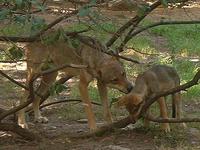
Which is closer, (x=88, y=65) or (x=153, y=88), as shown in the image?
(x=153, y=88)

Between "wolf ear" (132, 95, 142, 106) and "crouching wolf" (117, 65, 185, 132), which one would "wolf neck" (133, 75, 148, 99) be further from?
"wolf ear" (132, 95, 142, 106)

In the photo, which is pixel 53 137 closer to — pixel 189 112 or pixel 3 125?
pixel 3 125

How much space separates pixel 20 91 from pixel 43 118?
2210 millimetres

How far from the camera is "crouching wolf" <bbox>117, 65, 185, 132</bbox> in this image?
6.24 meters

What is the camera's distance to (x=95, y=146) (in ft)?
20.3

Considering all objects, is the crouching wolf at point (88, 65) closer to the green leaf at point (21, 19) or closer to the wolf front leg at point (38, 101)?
the wolf front leg at point (38, 101)

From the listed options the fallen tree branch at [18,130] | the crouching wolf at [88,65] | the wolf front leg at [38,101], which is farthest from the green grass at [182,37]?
the fallen tree branch at [18,130]

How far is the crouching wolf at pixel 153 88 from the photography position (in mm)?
6238

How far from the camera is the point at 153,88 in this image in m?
6.85

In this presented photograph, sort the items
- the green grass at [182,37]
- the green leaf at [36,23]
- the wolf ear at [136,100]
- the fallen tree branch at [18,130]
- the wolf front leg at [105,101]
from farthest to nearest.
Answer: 1. the green grass at [182,37]
2. the wolf front leg at [105,101]
3. the fallen tree branch at [18,130]
4. the wolf ear at [136,100]
5. the green leaf at [36,23]

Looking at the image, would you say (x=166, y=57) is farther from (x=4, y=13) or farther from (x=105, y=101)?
(x=4, y=13)

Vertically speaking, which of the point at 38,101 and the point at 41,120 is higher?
the point at 38,101

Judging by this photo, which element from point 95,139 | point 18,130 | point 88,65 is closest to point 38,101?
point 88,65

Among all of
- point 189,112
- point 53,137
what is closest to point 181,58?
point 189,112
